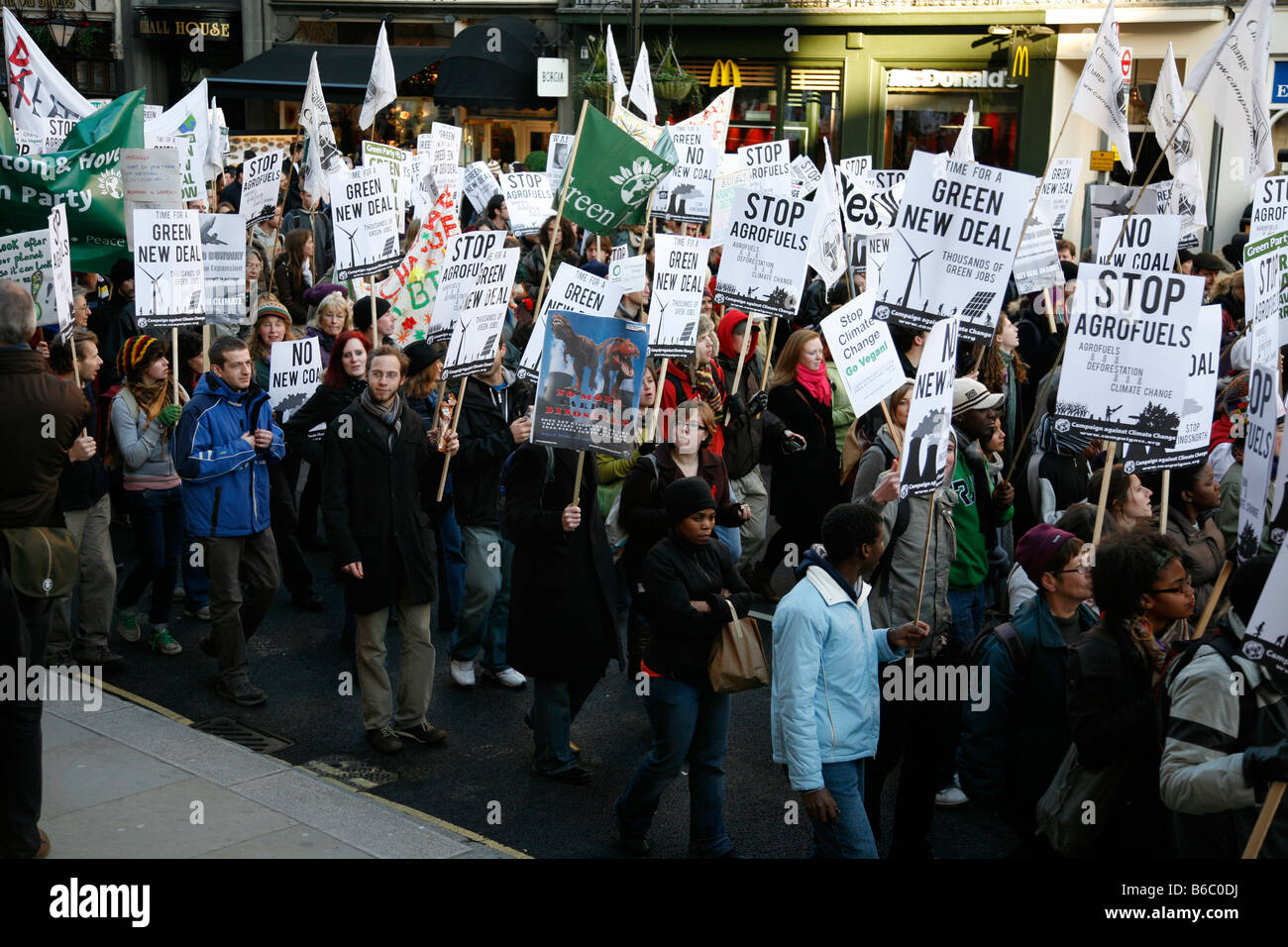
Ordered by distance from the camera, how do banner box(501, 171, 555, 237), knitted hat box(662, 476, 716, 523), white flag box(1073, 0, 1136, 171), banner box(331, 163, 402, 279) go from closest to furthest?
knitted hat box(662, 476, 716, 523) < banner box(331, 163, 402, 279) < white flag box(1073, 0, 1136, 171) < banner box(501, 171, 555, 237)

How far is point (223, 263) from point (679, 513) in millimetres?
5544

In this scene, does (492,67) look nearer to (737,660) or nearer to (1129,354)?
(1129,354)

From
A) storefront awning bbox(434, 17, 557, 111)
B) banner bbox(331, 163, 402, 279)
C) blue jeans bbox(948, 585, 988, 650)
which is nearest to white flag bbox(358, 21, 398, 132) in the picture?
banner bbox(331, 163, 402, 279)

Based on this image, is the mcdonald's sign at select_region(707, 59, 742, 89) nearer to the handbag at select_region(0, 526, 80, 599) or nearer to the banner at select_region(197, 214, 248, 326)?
the banner at select_region(197, 214, 248, 326)

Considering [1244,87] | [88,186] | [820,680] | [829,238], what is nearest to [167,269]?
[88,186]

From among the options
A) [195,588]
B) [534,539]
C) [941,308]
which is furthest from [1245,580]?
[195,588]

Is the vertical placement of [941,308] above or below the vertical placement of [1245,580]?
above

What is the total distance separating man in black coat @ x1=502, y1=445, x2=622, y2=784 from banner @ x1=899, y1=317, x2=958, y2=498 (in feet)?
5.25

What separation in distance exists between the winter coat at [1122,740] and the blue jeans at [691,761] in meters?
1.76

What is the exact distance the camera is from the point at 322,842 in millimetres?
5750

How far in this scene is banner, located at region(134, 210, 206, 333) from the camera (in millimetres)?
9078

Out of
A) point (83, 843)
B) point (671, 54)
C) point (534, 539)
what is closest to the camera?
point (83, 843)

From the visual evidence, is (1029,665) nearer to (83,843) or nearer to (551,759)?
(551,759)
